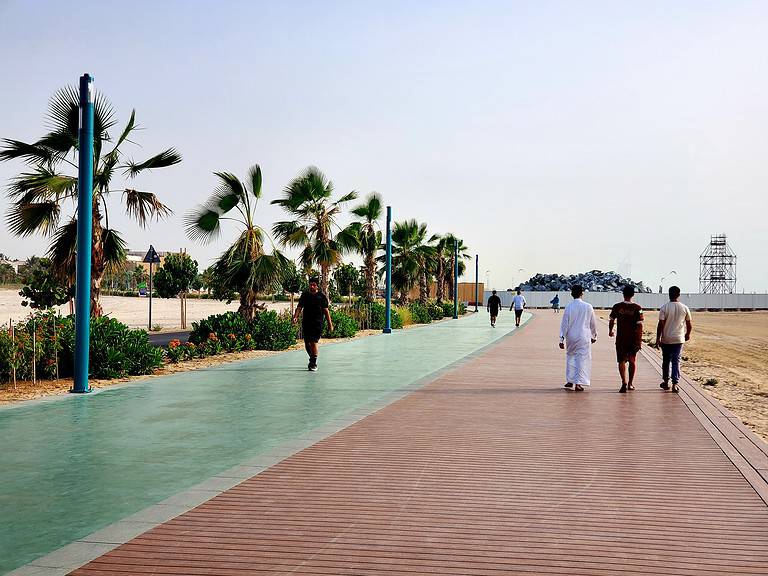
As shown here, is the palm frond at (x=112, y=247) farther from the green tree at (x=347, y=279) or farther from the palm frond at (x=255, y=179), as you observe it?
the green tree at (x=347, y=279)

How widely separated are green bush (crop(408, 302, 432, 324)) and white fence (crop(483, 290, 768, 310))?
51.0 metres

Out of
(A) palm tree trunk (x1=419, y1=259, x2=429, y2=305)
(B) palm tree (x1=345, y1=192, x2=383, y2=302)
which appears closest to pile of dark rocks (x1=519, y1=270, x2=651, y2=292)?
(A) palm tree trunk (x1=419, y1=259, x2=429, y2=305)

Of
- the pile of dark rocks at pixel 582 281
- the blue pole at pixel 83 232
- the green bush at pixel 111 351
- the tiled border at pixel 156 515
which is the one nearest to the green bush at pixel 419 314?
the green bush at pixel 111 351

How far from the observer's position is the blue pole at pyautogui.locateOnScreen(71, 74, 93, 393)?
1149 cm

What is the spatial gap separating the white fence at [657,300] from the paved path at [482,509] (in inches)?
3374

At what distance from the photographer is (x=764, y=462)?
698 centimetres

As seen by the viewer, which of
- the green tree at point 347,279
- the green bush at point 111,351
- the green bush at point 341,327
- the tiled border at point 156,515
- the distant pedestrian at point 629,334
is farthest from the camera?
the green tree at point 347,279

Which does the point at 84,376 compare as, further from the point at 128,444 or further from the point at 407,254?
the point at 407,254

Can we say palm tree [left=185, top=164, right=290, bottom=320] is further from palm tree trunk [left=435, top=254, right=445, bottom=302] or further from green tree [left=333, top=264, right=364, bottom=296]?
green tree [left=333, top=264, right=364, bottom=296]

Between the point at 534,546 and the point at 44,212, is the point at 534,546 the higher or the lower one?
the lower one

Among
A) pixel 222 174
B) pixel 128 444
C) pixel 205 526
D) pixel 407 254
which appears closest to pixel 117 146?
pixel 222 174

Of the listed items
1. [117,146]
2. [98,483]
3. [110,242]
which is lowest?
[98,483]

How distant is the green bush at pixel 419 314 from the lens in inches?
1640

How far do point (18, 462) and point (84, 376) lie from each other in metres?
4.83
